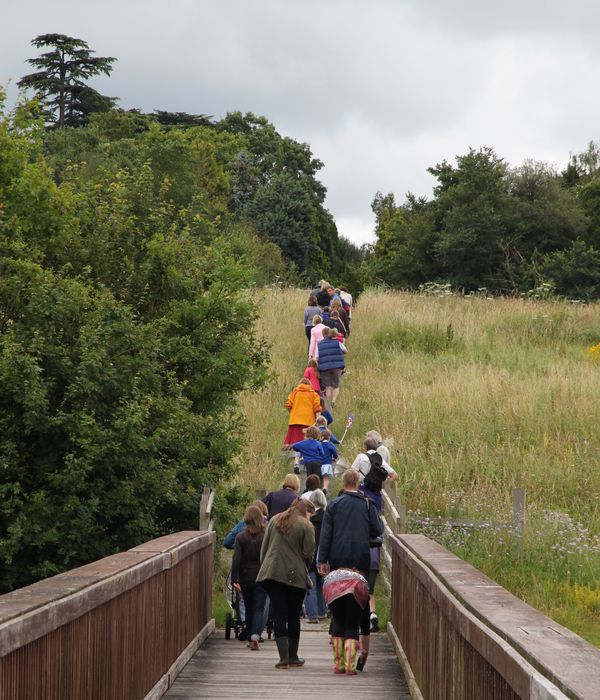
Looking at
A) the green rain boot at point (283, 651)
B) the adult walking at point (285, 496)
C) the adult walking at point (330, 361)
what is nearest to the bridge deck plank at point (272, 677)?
the green rain boot at point (283, 651)

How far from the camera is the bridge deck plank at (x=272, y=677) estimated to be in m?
9.24

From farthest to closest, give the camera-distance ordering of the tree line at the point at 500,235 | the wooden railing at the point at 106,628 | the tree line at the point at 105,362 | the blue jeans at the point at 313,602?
the tree line at the point at 500,235
the blue jeans at the point at 313,602
the tree line at the point at 105,362
the wooden railing at the point at 106,628

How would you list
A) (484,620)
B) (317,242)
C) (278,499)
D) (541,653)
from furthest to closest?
(317,242), (278,499), (484,620), (541,653)

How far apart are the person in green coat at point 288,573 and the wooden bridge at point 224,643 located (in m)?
0.29

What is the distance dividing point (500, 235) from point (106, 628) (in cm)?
5063

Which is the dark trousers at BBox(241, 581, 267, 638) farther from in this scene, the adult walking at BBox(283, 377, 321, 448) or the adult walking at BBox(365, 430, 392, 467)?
the adult walking at BBox(283, 377, 321, 448)

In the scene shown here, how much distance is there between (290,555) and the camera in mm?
10906

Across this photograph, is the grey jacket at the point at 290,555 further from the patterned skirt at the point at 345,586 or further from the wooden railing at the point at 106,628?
the wooden railing at the point at 106,628

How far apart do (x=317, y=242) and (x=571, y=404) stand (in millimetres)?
59467

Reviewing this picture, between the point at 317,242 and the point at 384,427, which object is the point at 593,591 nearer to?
the point at 384,427

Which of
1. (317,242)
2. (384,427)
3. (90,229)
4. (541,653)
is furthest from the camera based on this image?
(317,242)

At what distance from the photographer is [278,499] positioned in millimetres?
13602

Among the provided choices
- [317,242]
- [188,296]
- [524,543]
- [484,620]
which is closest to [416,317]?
[188,296]

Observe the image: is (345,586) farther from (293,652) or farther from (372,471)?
(372,471)
